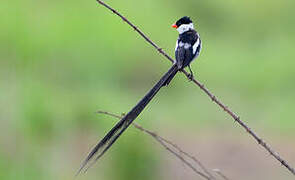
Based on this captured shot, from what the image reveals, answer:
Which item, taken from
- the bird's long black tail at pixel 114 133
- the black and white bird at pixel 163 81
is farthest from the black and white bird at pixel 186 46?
the bird's long black tail at pixel 114 133

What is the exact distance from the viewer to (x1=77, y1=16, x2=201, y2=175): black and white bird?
1.79 m

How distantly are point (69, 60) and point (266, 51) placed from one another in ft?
5.49

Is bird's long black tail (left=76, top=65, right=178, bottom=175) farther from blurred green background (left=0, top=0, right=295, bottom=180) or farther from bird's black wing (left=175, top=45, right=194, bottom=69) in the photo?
blurred green background (left=0, top=0, right=295, bottom=180)

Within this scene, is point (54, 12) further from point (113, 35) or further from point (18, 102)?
point (18, 102)

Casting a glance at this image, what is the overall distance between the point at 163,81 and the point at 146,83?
13.5ft

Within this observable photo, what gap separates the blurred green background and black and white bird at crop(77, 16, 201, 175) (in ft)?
3.53

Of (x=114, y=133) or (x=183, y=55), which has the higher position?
(x=183, y=55)

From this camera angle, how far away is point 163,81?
2.00m

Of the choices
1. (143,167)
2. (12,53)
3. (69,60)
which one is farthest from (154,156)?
(69,60)

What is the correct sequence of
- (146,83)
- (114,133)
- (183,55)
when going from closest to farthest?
(114,133) → (183,55) → (146,83)

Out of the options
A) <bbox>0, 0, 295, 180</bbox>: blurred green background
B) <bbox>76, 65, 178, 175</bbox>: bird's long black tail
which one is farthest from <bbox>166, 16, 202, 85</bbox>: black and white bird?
<bbox>0, 0, 295, 180</bbox>: blurred green background

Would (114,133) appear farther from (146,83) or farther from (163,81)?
(146,83)

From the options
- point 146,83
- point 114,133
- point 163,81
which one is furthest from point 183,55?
point 146,83

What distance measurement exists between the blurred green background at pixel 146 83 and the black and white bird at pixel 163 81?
3.53 feet
